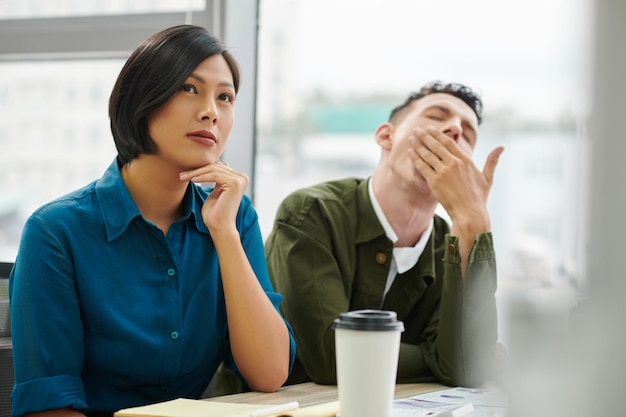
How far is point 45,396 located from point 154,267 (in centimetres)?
27

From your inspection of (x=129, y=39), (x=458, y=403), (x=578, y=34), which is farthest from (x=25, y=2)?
(x=578, y=34)

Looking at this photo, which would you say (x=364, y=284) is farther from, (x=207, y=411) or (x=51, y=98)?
(x=51, y=98)

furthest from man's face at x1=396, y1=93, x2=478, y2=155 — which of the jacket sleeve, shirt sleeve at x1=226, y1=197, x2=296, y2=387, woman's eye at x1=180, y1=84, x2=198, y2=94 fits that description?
woman's eye at x1=180, y1=84, x2=198, y2=94

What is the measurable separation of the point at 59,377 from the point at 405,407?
512 millimetres

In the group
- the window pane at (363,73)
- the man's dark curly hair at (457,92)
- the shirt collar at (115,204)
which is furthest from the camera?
the window pane at (363,73)

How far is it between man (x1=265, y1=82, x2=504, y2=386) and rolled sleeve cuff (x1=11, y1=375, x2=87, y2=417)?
47 cm

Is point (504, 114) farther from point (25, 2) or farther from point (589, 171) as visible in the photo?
point (589, 171)

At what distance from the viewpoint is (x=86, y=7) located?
7.32 feet

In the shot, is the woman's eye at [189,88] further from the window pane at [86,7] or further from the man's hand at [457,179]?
the window pane at [86,7]

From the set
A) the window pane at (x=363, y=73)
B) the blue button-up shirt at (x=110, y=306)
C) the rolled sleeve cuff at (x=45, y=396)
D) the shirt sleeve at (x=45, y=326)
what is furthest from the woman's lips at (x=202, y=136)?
the window pane at (x=363, y=73)

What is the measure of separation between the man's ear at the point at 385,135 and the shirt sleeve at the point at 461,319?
0.38 meters

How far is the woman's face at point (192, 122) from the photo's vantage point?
4.15 feet

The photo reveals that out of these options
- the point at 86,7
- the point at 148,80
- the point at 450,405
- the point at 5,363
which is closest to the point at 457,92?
the point at 148,80

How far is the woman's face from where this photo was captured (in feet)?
4.15
